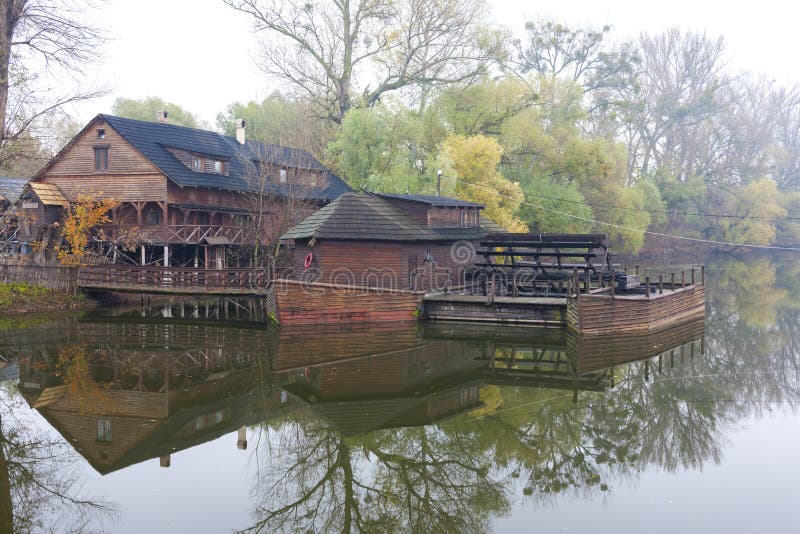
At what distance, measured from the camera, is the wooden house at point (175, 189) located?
32.8m

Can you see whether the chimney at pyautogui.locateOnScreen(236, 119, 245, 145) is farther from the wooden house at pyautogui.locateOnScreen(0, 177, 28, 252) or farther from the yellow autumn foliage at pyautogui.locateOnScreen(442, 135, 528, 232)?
the yellow autumn foliage at pyautogui.locateOnScreen(442, 135, 528, 232)

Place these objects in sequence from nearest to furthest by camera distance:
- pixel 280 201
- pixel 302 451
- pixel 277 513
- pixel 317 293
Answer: pixel 277 513, pixel 302 451, pixel 317 293, pixel 280 201

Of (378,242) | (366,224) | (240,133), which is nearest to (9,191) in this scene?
(240,133)

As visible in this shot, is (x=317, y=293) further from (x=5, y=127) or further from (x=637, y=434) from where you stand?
(x=5, y=127)

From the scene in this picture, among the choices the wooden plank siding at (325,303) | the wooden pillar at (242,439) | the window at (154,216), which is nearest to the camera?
the wooden pillar at (242,439)

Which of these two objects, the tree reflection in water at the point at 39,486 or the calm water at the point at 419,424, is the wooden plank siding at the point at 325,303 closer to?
the calm water at the point at 419,424

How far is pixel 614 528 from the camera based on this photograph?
31.2ft

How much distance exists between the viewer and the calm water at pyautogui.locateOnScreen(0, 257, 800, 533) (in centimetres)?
1029

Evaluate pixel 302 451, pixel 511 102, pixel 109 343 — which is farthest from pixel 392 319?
pixel 511 102

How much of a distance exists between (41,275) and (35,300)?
1.61 meters

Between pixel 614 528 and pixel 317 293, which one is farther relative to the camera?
pixel 317 293

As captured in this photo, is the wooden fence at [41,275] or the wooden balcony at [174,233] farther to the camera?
the wooden balcony at [174,233]

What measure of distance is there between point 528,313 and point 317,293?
312 inches

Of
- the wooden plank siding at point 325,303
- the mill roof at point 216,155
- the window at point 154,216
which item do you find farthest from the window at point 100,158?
the wooden plank siding at point 325,303
